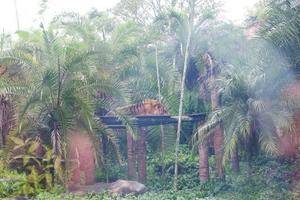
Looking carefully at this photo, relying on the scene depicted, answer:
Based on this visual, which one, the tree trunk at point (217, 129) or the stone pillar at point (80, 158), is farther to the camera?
the tree trunk at point (217, 129)

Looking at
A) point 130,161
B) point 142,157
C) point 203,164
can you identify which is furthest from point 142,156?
point 203,164

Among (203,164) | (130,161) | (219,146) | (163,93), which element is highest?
(163,93)

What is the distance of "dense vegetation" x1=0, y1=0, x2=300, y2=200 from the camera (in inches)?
385

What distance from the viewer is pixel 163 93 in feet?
42.7

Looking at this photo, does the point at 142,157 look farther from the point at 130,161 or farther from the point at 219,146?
the point at 219,146

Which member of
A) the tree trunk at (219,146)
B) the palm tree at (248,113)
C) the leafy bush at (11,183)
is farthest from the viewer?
the tree trunk at (219,146)

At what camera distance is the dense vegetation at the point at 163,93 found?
32.1 feet

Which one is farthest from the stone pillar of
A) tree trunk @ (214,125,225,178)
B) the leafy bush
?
tree trunk @ (214,125,225,178)

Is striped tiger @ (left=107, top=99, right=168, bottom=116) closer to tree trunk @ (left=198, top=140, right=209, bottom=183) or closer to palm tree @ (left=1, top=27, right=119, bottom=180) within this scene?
tree trunk @ (left=198, top=140, right=209, bottom=183)

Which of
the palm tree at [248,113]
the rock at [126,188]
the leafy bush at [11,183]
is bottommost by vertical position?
the rock at [126,188]

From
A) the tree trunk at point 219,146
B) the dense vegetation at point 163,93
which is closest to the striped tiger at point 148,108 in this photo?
the dense vegetation at point 163,93

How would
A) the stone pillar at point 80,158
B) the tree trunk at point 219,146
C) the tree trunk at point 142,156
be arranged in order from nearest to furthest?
the stone pillar at point 80,158 < the tree trunk at point 219,146 < the tree trunk at point 142,156

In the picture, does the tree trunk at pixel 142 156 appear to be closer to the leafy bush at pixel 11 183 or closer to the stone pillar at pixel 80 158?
the stone pillar at pixel 80 158

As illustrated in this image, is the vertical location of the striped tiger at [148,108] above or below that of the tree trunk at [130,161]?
above
